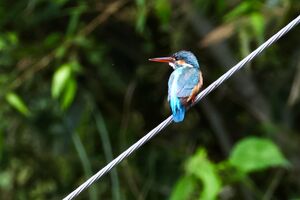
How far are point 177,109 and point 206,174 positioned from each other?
1.37 metres

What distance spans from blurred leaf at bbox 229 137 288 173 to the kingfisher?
1.08m

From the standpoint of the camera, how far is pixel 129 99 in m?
5.96

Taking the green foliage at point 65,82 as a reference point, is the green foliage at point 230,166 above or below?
below

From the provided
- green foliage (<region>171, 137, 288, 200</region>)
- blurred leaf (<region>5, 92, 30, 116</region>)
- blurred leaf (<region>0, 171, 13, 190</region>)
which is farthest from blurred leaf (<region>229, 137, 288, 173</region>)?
blurred leaf (<region>0, 171, 13, 190</region>)

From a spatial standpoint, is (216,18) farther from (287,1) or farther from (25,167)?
(25,167)

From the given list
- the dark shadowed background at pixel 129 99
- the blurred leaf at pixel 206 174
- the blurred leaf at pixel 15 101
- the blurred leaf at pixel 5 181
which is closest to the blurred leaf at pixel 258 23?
the dark shadowed background at pixel 129 99

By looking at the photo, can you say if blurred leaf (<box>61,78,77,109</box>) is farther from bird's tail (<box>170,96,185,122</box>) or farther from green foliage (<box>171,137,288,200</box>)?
bird's tail (<box>170,96,185,122</box>)

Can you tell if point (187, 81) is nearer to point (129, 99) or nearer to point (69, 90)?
point (69, 90)

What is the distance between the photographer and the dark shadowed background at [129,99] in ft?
17.9

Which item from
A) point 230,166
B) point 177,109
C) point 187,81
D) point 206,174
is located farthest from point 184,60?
point 230,166

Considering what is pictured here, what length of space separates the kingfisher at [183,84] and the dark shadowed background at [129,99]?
3.91 feet

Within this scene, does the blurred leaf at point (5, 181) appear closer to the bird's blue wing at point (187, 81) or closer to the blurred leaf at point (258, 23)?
the blurred leaf at point (258, 23)

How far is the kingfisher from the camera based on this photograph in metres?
3.60

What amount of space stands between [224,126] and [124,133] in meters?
0.74
